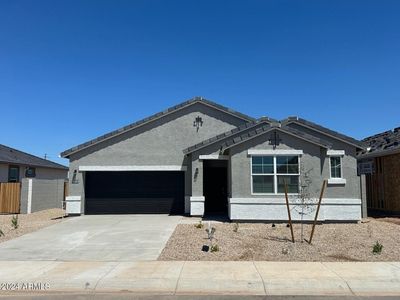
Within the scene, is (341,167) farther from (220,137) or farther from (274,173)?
(220,137)

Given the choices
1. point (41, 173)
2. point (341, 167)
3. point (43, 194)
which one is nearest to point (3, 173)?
point (43, 194)

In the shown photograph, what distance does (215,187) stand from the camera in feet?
68.5

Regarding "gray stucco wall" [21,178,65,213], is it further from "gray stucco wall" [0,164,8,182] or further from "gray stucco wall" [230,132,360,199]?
"gray stucco wall" [230,132,360,199]

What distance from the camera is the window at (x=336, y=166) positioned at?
1748 centimetres

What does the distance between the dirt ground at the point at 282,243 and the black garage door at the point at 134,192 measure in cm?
501

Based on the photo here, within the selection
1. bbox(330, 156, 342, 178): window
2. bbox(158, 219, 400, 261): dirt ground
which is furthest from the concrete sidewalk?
bbox(330, 156, 342, 178): window

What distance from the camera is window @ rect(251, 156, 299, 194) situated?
1623cm

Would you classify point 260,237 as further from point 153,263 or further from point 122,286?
point 122,286

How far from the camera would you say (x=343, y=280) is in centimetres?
796

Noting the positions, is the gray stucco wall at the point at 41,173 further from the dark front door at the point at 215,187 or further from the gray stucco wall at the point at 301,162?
the gray stucco wall at the point at 301,162

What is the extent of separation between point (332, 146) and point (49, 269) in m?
13.4

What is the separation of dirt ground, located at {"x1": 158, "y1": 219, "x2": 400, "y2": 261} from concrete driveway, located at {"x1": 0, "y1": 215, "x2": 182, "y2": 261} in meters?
0.68

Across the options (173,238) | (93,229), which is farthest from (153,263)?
(93,229)

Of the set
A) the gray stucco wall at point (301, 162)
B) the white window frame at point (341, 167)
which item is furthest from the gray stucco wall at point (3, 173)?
the white window frame at point (341, 167)
